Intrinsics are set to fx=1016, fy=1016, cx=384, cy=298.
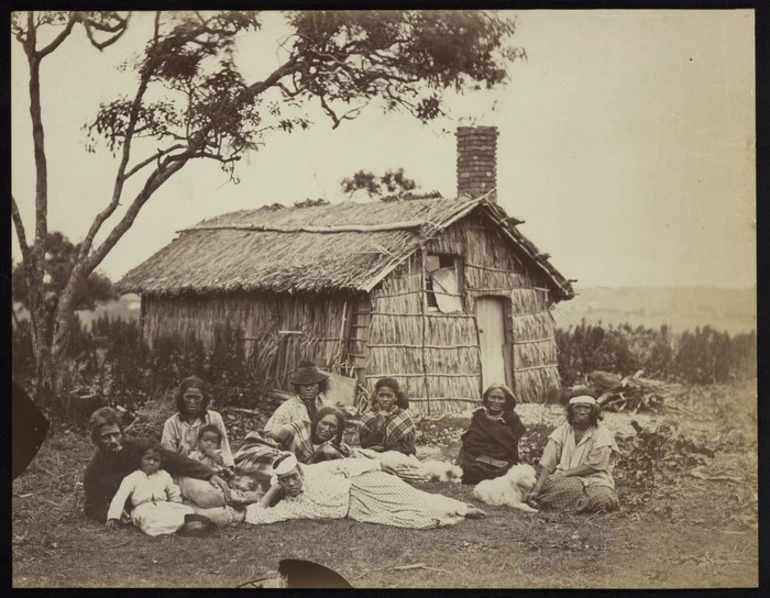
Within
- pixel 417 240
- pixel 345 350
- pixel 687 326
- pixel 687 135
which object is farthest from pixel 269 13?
pixel 687 326

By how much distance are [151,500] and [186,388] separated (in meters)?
1.16

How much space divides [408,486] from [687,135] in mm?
4489

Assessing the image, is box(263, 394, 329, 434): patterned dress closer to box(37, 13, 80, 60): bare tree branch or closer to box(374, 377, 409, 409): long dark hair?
box(374, 377, 409, 409): long dark hair

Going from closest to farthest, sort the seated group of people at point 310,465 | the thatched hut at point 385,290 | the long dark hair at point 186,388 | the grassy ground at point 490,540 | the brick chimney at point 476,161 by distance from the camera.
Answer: the grassy ground at point 490,540, the seated group of people at point 310,465, the thatched hut at point 385,290, the long dark hair at point 186,388, the brick chimney at point 476,161

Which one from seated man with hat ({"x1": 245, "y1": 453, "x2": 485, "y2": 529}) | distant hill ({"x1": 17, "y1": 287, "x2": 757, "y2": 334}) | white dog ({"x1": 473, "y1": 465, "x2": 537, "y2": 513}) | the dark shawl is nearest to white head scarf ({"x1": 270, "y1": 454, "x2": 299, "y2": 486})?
seated man with hat ({"x1": 245, "y1": 453, "x2": 485, "y2": 529})

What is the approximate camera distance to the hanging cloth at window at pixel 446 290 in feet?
34.2

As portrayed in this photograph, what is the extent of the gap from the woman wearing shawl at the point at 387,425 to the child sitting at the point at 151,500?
1.92 metres

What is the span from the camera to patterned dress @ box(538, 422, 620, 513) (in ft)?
33.1

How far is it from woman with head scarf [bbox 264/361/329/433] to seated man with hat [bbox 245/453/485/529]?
437mm

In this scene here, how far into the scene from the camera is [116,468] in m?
10.2


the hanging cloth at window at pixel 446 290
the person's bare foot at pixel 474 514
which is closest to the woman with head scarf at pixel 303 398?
the hanging cloth at window at pixel 446 290

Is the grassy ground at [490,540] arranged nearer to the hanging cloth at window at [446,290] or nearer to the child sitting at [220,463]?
the child sitting at [220,463]

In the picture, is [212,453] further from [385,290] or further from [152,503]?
[385,290]

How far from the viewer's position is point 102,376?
34.0ft
